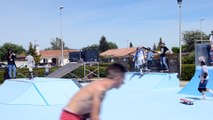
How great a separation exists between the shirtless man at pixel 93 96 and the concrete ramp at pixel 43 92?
895 centimetres

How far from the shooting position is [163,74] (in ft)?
61.2

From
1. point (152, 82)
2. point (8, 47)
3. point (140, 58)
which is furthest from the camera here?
point (8, 47)

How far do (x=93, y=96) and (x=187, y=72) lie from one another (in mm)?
22123

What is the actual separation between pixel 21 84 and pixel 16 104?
3.49 feet

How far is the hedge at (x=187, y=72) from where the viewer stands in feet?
80.7

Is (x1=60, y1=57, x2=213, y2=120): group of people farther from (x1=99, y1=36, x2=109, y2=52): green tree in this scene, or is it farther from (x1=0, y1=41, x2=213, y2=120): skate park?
(x1=99, y1=36, x2=109, y2=52): green tree

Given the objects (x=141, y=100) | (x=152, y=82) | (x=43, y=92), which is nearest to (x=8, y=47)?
(x=152, y=82)

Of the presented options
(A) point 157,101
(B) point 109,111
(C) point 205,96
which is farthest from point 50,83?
(C) point 205,96

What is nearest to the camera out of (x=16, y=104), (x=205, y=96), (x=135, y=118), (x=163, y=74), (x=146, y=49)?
(x=135, y=118)

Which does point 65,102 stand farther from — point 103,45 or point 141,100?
point 103,45

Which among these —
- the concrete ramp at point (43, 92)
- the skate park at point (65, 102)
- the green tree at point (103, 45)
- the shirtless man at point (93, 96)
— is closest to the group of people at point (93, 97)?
the shirtless man at point (93, 96)

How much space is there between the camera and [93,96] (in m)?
3.61

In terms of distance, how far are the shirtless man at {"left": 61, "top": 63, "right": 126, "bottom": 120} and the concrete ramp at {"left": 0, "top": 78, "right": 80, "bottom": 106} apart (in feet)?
Result: 29.3

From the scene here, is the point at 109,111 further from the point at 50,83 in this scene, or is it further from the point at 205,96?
the point at 205,96
